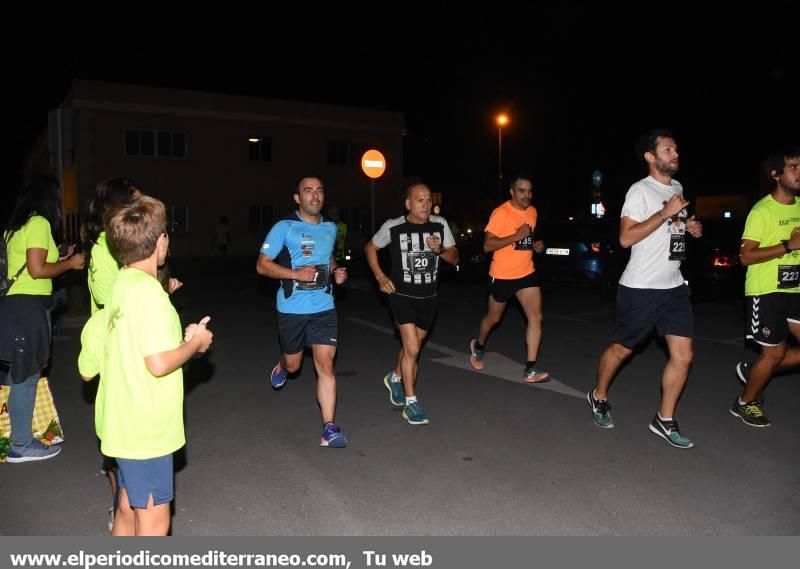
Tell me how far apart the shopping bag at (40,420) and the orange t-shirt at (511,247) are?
13.5ft

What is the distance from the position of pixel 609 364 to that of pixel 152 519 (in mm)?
3785

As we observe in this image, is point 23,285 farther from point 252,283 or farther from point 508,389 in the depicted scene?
point 252,283

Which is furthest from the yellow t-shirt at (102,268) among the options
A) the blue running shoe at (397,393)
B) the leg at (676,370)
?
the leg at (676,370)

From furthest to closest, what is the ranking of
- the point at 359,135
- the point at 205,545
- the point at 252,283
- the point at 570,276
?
the point at 359,135 → the point at 252,283 → the point at 570,276 → the point at 205,545

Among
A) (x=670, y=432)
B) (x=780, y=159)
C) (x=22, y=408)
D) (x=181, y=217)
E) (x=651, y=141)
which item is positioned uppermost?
(x=181, y=217)

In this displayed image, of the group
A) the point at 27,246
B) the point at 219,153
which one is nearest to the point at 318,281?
the point at 27,246

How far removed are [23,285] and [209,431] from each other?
178 centimetres

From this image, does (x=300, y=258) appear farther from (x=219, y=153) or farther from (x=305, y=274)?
(x=219, y=153)

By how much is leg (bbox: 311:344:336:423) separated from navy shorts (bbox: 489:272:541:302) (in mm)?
Result: 2476

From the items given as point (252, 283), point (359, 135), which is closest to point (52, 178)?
point (252, 283)

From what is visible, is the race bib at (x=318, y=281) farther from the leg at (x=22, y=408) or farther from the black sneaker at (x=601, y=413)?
the black sneaker at (x=601, y=413)

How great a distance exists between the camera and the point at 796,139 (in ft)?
78.6

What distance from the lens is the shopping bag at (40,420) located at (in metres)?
4.93

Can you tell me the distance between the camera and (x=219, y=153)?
33.2 metres
